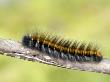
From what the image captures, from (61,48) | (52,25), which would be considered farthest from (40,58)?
(52,25)

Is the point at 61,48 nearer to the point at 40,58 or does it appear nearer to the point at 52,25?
the point at 40,58

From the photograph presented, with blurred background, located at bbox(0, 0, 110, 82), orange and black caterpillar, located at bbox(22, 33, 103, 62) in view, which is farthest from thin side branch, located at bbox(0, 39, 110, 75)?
blurred background, located at bbox(0, 0, 110, 82)

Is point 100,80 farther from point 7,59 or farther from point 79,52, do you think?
point 79,52

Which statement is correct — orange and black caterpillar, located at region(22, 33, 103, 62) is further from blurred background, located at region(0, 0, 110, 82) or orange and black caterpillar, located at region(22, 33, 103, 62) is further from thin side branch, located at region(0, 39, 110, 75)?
blurred background, located at region(0, 0, 110, 82)

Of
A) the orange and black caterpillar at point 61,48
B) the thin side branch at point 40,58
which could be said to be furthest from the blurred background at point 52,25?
the thin side branch at point 40,58

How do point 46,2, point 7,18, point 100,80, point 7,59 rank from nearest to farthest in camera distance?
point 100,80 < point 7,59 < point 7,18 < point 46,2

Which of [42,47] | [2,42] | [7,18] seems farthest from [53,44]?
[7,18]

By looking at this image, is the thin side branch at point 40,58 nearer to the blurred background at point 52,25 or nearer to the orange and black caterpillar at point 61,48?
the orange and black caterpillar at point 61,48
